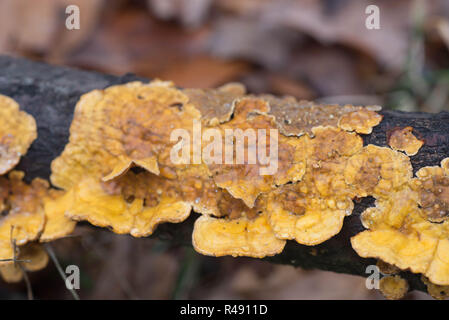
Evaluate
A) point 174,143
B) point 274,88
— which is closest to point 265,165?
point 174,143

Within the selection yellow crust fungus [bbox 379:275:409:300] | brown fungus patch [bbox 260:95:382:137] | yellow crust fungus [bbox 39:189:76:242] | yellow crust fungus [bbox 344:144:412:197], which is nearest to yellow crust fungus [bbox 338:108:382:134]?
brown fungus patch [bbox 260:95:382:137]

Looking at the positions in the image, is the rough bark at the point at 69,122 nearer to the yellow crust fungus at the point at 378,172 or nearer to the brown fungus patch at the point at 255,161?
the yellow crust fungus at the point at 378,172

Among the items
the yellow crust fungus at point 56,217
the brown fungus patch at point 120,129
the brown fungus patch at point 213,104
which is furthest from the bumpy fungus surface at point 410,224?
the yellow crust fungus at point 56,217

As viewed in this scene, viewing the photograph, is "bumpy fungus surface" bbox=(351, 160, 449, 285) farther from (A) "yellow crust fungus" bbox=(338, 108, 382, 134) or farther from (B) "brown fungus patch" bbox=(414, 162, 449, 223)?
(A) "yellow crust fungus" bbox=(338, 108, 382, 134)

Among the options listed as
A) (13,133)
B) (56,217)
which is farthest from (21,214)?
(13,133)

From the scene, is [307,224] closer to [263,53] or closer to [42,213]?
[42,213]

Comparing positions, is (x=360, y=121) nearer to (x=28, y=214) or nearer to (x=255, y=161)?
(x=255, y=161)
